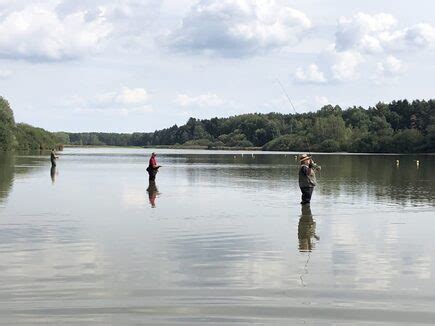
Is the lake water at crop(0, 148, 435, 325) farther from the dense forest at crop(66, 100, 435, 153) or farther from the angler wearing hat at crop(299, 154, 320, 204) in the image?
the dense forest at crop(66, 100, 435, 153)

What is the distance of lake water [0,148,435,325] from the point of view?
29.4ft

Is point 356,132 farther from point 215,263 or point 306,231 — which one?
point 215,263

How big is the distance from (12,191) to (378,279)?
2113 centimetres

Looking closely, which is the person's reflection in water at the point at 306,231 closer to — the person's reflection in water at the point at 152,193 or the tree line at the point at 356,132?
the person's reflection in water at the point at 152,193

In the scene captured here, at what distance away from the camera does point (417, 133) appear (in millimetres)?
139000

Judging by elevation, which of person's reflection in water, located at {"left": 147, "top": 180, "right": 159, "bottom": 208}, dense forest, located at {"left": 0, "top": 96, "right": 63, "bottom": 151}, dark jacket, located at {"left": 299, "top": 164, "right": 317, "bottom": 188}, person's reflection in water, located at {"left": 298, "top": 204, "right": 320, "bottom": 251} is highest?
dense forest, located at {"left": 0, "top": 96, "right": 63, "bottom": 151}

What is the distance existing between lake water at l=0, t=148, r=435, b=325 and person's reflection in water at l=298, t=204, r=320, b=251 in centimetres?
3

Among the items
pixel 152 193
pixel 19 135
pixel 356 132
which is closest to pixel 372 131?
A: pixel 356 132

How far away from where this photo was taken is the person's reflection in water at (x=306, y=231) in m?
14.5

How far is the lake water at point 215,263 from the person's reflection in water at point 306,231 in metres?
0.03

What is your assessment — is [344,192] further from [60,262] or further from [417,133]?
[417,133]

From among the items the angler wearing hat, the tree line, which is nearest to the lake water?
the angler wearing hat

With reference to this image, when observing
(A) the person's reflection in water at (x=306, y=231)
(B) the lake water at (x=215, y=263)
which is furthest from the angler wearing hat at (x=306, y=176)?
(A) the person's reflection in water at (x=306, y=231)

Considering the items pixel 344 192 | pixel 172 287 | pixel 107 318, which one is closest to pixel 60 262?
pixel 172 287
